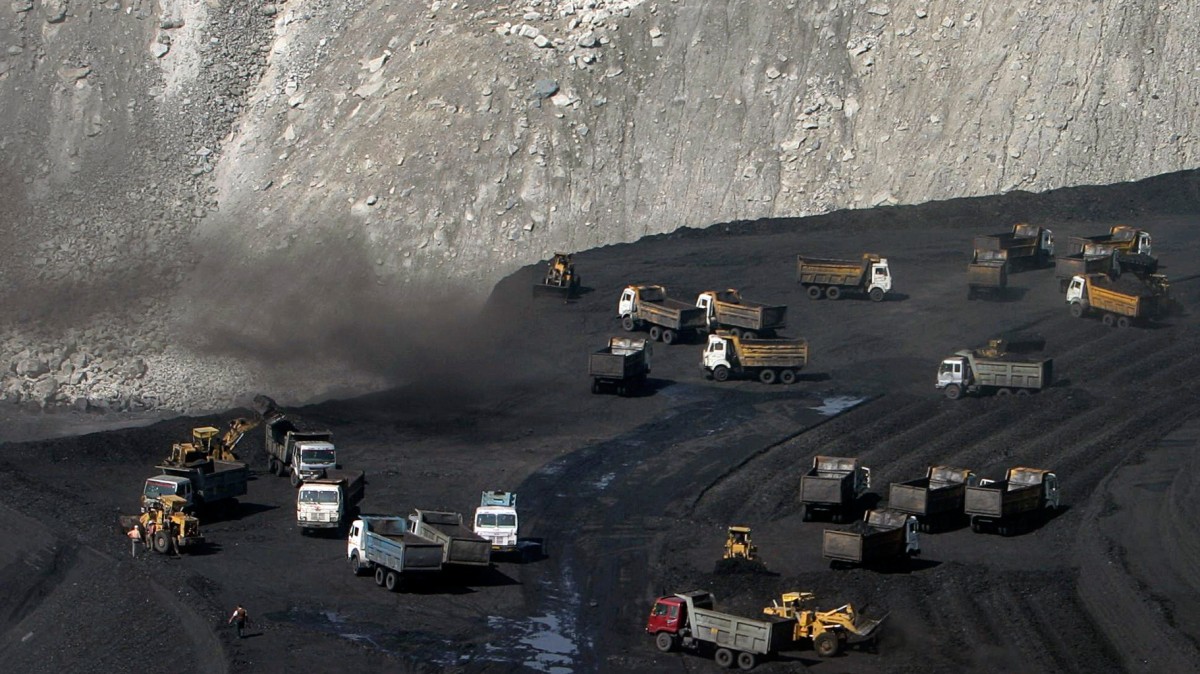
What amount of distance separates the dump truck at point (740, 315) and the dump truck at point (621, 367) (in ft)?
15.7

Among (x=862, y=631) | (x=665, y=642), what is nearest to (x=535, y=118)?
(x=665, y=642)

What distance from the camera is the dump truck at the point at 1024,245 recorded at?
6281 cm

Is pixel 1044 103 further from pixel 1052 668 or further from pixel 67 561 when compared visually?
pixel 67 561

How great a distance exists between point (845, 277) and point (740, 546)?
2877cm

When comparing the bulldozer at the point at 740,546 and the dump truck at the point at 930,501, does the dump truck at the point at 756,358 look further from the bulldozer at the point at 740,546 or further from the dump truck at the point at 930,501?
the bulldozer at the point at 740,546

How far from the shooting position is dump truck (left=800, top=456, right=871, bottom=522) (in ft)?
122

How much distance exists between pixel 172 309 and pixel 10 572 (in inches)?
1090

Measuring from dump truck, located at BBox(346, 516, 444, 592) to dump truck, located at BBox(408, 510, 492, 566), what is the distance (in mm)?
228

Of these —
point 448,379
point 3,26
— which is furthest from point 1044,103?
point 3,26

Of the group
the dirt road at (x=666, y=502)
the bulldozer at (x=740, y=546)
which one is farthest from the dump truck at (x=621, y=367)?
the bulldozer at (x=740, y=546)

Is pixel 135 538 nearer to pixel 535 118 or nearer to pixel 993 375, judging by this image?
pixel 993 375

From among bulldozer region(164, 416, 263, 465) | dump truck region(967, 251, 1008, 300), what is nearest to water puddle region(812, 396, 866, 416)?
dump truck region(967, 251, 1008, 300)

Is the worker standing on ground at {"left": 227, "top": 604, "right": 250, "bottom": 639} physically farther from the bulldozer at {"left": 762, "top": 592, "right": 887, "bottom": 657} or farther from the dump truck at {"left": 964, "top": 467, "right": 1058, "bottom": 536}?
the dump truck at {"left": 964, "top": 467, "right": 1058, "bottom": 536}

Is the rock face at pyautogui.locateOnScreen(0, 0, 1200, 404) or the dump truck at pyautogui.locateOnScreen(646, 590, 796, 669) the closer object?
the dump truck at pyautogui.locateOnScreen(646, 590, 796, 669)
